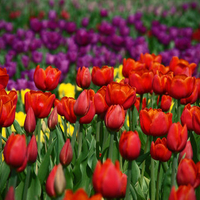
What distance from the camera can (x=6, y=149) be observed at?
1.18 meters

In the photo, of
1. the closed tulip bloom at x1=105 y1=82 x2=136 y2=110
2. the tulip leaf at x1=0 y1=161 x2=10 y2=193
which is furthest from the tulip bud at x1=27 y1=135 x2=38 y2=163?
the closed tulip bloom at x1=105 y1=82 x2=136 y2=110

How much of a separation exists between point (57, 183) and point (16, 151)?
0.19 meters

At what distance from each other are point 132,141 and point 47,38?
4.48 metres

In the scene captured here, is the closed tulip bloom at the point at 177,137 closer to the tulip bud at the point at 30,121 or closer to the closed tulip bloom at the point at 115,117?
the closed tulip bloom at the point at 115,117

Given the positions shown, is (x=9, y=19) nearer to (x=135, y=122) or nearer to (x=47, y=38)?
(x=47, y=38)

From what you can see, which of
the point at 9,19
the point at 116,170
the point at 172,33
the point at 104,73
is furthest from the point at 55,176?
the point at 9,19

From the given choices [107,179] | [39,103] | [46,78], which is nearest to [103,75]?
[46,78]

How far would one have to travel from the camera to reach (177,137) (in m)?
1.32

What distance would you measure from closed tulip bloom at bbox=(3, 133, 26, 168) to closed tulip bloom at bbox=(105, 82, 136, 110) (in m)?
0.61

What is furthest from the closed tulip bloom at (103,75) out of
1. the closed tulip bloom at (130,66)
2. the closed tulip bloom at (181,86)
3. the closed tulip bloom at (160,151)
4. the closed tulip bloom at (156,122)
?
the closed tulip bloom at (160,151)

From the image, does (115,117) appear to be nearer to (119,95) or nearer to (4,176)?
(119,95)

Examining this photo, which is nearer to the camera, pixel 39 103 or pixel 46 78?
pixel 39 103

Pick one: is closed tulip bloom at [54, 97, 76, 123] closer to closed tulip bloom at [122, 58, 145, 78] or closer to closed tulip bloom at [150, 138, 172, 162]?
closed tulip bloom at [150, 138, 172, 162]

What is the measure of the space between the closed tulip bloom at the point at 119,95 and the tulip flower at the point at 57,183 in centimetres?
63
